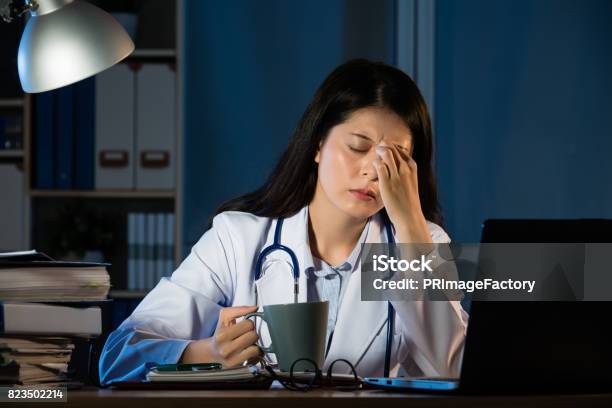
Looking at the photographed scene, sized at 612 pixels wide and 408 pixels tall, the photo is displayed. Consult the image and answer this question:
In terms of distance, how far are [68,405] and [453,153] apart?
277cm

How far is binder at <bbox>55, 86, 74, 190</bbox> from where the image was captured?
3.05 m

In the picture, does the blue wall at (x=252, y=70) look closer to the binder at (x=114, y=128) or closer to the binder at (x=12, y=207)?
the binder at (x=114, y=128)

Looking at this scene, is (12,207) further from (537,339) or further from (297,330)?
(537,339)

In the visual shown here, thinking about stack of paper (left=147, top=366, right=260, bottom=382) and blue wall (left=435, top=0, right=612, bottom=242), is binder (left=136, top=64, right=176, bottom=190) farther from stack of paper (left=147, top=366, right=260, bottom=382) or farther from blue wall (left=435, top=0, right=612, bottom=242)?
stack of paper (left=147, top=366, right=260, bottom=382)

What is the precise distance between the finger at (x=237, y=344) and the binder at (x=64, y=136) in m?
2.02

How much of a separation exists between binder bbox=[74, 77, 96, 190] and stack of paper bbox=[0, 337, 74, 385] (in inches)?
81.1

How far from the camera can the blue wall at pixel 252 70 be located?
3434mm

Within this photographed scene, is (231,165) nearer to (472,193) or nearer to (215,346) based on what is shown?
(472,193)

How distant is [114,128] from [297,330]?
2115 mm

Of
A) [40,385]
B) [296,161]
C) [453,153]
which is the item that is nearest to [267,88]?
[453,153]

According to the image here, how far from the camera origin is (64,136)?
3062 millimetres

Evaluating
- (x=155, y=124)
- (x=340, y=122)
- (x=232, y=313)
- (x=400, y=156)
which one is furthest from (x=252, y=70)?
(x=232, y=313)

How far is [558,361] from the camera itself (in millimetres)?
955

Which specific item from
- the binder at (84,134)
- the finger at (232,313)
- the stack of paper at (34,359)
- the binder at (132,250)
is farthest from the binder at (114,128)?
the stack of paper at (34,359)
